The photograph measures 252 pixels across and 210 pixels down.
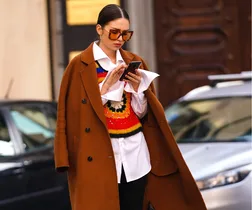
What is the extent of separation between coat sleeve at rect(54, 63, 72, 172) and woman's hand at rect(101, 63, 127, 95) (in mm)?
227

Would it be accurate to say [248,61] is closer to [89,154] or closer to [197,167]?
[197,167]

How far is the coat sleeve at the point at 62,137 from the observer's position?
4.54m

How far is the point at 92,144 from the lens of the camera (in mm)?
4543

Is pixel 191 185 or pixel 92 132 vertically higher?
pixel 92 132

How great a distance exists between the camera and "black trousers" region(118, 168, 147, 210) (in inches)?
182

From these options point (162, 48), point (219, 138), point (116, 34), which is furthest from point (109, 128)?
point (162, 48)

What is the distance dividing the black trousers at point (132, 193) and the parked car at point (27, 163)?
2.37 meters

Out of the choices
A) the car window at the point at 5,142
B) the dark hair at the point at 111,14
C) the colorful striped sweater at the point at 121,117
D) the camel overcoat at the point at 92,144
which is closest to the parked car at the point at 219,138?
the car window at the point at 5,142

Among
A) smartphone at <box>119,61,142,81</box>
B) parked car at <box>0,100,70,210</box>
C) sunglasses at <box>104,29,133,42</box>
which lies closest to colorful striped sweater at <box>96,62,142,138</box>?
smartphone at <box>119,61,142,81</box>

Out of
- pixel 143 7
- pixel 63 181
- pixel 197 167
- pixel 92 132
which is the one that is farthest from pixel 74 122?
pixel 143 7

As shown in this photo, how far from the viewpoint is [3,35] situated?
12.3 meters

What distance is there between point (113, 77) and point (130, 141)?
0.37 metres

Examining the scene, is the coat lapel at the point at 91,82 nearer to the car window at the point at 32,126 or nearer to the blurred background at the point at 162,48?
the car window at the point at 32,126

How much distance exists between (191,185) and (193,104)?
3.50 metres
